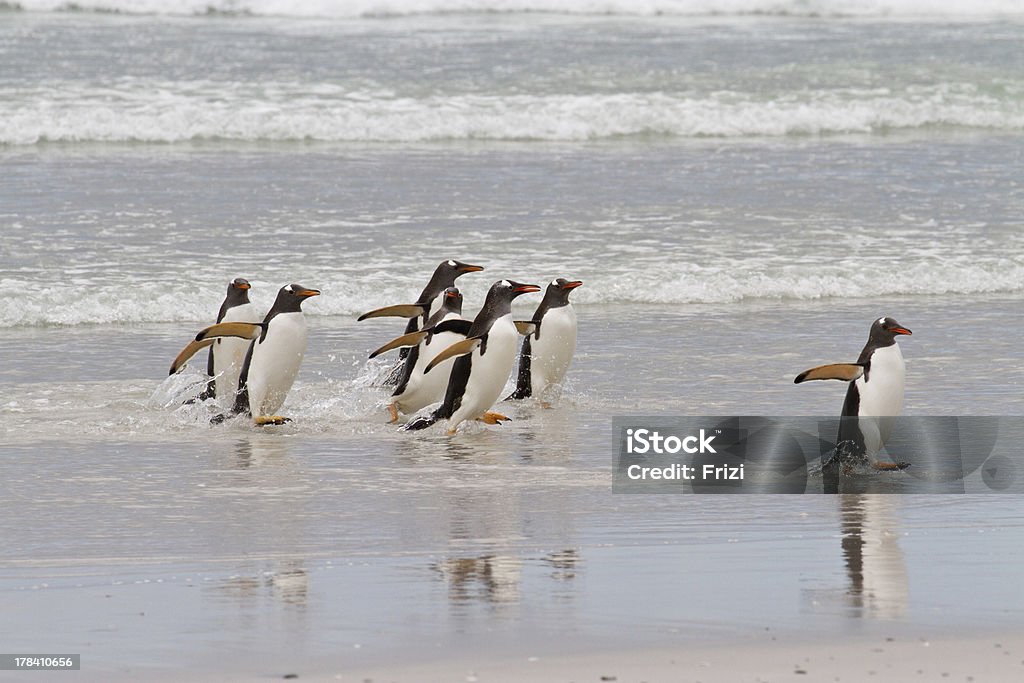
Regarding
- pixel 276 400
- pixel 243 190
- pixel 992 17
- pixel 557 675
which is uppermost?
pixel 992 17

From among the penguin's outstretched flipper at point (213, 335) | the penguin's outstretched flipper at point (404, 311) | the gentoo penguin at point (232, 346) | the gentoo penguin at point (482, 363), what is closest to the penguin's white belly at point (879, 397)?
the gentoo penguin at point (482, 363)

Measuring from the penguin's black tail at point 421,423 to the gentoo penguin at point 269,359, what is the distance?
0.55m

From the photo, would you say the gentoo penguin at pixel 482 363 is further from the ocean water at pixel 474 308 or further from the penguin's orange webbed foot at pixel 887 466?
the penguin's orange webbed foot at pixel 887 466

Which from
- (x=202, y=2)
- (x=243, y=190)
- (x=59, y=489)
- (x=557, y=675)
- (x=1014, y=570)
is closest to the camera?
(x=557, y=675)

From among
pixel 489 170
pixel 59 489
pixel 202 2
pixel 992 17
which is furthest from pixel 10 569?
pixel 992 17

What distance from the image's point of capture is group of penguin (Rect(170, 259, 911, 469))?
5770mm

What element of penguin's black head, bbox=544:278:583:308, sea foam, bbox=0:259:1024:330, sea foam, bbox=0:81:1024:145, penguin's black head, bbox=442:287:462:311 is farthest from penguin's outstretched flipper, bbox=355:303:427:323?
sea foam, bbox=0:81:1024:145

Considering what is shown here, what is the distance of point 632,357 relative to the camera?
25.9ft

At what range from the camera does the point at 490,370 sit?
6.38m

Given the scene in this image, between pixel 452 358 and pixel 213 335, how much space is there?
102 centimetres

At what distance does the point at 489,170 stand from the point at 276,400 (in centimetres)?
768

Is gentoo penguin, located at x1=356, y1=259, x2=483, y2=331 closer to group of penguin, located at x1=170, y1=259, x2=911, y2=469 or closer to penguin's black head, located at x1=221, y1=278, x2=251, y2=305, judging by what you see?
group of penguin, located at x1=170, y1=259, x2=911, y2=469

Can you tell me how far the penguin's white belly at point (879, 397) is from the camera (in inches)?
225

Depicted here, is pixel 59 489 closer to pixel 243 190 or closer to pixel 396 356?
pixel 396 356
